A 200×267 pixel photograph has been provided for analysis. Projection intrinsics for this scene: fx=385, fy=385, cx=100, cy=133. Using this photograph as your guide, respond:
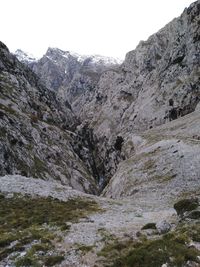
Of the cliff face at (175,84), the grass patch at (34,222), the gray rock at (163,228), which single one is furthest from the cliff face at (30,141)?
the gray rock at (163,228)

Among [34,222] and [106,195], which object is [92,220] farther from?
[106,195]

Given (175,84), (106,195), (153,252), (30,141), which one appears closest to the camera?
(153,252)

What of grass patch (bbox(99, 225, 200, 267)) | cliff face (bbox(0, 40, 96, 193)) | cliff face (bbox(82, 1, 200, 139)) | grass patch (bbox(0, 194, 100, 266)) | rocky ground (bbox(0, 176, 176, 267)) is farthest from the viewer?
cliff face (bbox(82, 1, 200, 139))

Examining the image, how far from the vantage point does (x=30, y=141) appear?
132 metres

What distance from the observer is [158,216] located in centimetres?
4097

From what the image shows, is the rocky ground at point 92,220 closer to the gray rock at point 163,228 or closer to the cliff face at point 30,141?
the gray rock at point 163,228

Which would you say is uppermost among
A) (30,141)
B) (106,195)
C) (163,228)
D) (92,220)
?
(30,141)

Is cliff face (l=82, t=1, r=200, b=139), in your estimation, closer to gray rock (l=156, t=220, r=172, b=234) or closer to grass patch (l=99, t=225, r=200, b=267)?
gray rock (l=156, t=220, r=172, b=234)

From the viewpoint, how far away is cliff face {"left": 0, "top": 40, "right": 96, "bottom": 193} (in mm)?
113688

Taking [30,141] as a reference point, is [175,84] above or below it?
above

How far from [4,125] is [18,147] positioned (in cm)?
875

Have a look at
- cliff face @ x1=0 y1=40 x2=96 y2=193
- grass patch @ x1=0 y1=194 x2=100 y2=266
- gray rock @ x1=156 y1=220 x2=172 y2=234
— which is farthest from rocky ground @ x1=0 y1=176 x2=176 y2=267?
cliff face @ x1=0 y1=40 x2=96 y2=193

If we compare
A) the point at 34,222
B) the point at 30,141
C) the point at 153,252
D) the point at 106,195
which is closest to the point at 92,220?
the point at 34,222

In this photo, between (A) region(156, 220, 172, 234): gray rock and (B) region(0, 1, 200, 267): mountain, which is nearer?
(B) region(0, 1, 200, 267): mountain
